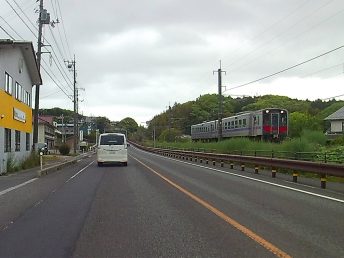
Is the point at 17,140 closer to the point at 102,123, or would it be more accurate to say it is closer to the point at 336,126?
the point at 336,126

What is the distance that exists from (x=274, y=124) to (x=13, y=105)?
23897 millimetres

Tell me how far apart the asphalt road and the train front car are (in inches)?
1138

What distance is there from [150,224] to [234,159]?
1967cm

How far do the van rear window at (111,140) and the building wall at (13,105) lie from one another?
5844 mm

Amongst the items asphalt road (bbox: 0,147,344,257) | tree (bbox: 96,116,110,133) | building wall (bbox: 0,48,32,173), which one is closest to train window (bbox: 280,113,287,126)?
building wall (bbox: 0,48,32,173)

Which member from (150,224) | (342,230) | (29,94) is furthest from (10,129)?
(342,230)

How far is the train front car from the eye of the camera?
144 ft

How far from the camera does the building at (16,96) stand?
28.0m

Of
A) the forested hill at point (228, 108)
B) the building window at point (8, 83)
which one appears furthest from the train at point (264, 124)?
the forested hill at point (228, 108)

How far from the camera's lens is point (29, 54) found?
3503cm

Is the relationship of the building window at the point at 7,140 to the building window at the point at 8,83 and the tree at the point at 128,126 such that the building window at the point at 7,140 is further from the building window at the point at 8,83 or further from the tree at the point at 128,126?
the tree at the point at 128,126

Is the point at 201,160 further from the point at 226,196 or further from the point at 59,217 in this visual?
the point at 59,217

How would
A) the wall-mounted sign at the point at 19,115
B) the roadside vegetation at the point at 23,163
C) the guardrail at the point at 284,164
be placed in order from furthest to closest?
the wall-mounted sign at the point at 19,115
the roadside vegetation at the point at 23,163
the guardrail at the point at 284,164

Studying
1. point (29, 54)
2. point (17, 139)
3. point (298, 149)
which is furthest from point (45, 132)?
point (298, 149)
